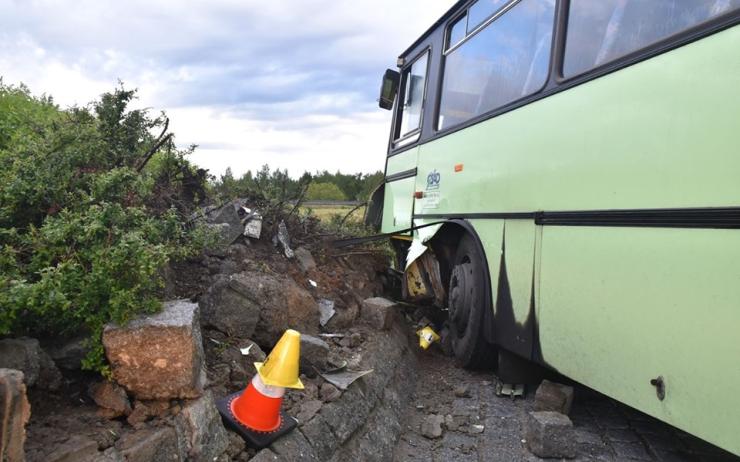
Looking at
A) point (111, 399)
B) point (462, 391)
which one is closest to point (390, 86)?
point (462, 391)

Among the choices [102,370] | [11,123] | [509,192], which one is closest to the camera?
[102,370]

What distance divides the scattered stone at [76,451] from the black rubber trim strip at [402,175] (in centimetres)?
436

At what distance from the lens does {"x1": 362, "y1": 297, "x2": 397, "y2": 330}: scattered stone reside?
478 cm

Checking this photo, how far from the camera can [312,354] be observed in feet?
11.5

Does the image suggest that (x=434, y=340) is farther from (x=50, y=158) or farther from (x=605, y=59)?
(x=50, y=158)

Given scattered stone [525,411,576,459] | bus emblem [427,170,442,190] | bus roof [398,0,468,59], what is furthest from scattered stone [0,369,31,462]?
bus roof [398,0,468,59]

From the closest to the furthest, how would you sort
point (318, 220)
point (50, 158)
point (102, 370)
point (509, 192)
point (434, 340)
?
point (102, 370), point (50, 158), point (509, 192), point (434, 340), point (318, 220)

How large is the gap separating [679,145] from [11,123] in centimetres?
444

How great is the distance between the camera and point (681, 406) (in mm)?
2389

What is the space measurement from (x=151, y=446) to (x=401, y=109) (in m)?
5.41

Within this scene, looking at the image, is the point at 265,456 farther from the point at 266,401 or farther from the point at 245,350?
the point at 245,350

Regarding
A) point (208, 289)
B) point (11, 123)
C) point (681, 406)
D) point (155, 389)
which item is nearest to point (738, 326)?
point (681, 406)

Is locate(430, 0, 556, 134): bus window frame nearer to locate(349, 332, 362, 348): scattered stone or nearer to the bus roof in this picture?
the bus roof

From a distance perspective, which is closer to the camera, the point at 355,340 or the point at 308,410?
the point at 308,410
